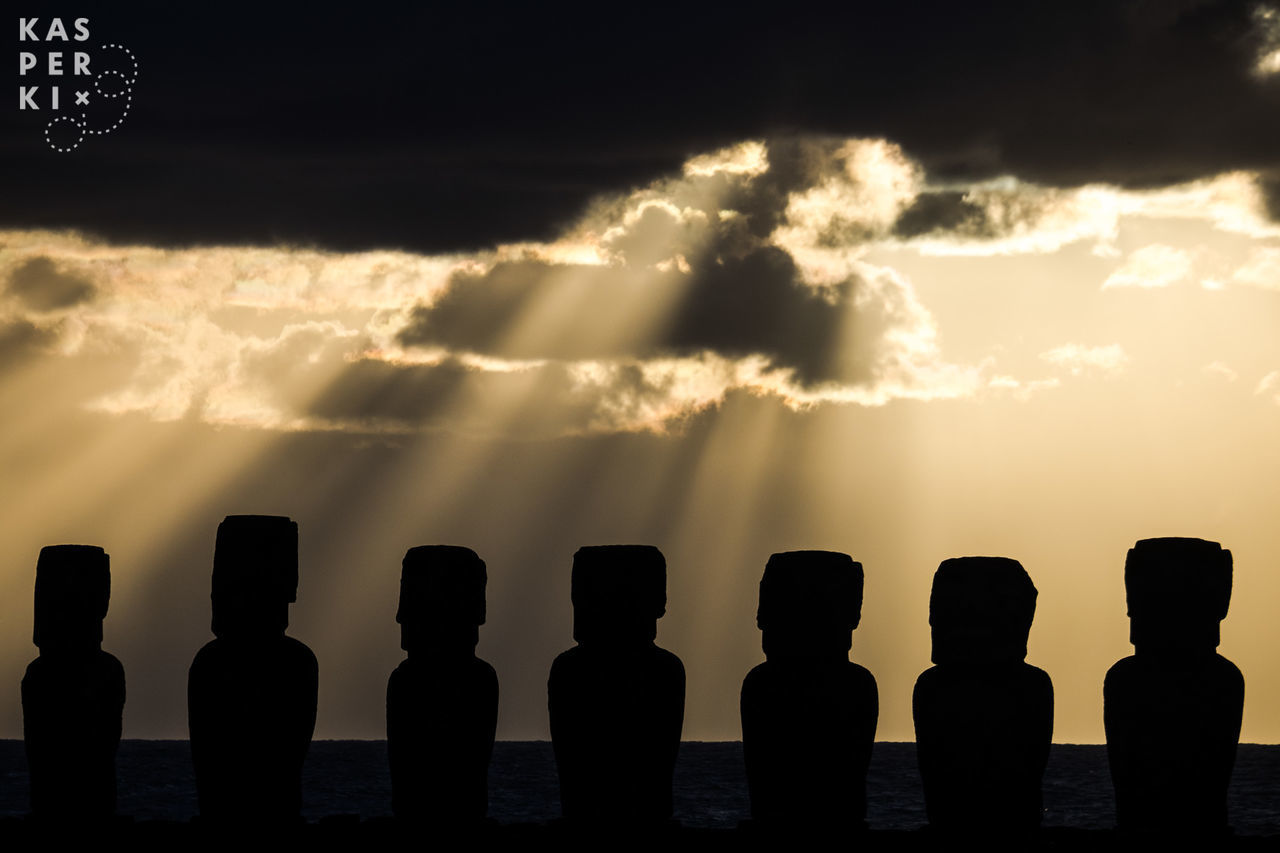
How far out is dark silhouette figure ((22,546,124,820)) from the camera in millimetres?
11078

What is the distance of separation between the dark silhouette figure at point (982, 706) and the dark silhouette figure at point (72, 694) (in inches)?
184

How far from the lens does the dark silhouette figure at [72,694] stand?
1108 centimetres

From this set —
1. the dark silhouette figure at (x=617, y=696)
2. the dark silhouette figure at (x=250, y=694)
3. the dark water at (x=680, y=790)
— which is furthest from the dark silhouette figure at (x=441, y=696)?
the dark water at (x=680, y=790)

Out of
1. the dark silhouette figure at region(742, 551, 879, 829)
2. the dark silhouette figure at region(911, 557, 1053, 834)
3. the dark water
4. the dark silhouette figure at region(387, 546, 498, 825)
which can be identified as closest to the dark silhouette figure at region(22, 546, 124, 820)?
the dark silhouette figure at region(387, 546, 498, 825)

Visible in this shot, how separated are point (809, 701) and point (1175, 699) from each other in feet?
6.53

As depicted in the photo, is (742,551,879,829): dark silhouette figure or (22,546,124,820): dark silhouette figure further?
(22,546,124,820): dark silhouette figure

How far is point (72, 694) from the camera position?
36.6 ft

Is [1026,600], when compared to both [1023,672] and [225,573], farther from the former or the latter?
[225,573]

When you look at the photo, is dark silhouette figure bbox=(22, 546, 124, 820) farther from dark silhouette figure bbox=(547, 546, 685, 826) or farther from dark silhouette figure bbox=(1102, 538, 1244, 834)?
dark silhouette figure bbox=(1102, 538, 1244, 834)

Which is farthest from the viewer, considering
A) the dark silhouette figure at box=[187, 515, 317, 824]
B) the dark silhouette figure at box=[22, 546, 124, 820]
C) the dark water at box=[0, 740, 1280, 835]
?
the dark water at box=[0, 740, 1280, 835]

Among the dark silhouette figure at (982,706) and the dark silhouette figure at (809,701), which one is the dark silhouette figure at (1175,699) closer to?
the dark silhouette figure at (982,706)

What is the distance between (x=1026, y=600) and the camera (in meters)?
10.6

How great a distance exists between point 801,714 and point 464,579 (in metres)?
2.01

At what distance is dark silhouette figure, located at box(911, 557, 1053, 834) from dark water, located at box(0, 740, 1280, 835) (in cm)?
5128
